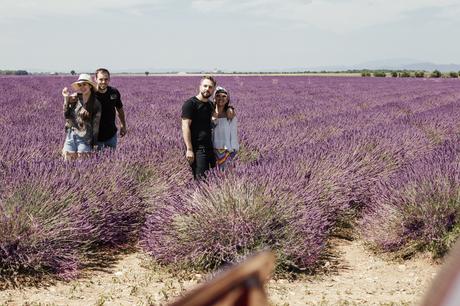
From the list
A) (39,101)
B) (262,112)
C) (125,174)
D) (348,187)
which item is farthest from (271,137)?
(39,101)

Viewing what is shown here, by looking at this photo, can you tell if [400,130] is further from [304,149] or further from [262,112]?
[262,112]

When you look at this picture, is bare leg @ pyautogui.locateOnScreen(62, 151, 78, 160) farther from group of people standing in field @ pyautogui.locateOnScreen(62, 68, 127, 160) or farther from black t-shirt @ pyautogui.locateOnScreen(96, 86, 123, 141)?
black t-shirt @ pyautogui.locateOnScreen(96, 86, 123, 141)

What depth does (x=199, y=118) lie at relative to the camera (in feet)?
16.1

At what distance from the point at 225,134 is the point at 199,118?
1.18 feet

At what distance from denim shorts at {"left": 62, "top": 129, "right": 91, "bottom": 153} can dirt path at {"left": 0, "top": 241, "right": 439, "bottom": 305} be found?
1.53 m

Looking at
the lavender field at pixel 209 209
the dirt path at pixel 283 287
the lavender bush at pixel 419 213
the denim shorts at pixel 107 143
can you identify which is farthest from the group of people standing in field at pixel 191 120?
the lavender bush at pixel 419 213

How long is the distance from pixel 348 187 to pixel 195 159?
1.64 meters

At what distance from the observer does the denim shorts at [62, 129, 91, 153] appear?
534 cm

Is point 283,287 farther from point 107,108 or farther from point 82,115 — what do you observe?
point 107,108

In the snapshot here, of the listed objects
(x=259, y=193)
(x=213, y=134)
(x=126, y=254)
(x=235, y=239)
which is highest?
(x=213, y=134)

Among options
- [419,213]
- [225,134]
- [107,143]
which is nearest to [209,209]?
[225,134]

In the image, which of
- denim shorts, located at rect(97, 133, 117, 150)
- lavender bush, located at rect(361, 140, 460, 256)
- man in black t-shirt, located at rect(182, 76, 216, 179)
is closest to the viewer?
lavender bush, located at rect(361, 140, 460, 256)

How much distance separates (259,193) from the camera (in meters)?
4.14

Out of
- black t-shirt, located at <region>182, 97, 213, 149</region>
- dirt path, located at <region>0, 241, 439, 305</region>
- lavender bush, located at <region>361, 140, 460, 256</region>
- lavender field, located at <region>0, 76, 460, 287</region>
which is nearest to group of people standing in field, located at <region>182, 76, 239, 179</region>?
black t-shirt, located at <region>182, 97, 213, 149</region>
